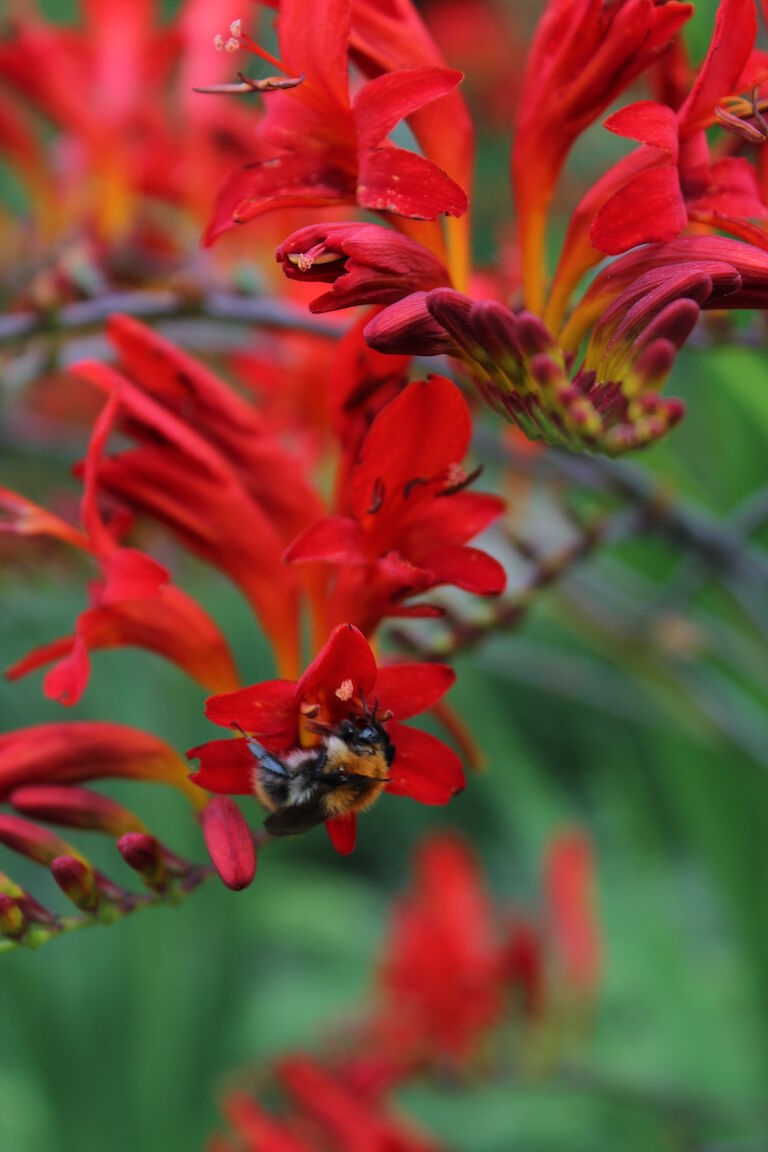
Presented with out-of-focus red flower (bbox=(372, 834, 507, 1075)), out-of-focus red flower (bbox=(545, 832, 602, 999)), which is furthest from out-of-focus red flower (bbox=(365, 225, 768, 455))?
out-of-focus red flower (bbox=(545, 832, 602, 999))

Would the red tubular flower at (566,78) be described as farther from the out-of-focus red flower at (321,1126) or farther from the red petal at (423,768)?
the out-of-focus red flower at (321,1126)

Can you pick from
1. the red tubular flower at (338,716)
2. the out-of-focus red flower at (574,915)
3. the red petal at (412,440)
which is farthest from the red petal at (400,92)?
the out-of-focus red flower at (574,915)

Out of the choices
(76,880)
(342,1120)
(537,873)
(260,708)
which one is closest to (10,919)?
(76,880)

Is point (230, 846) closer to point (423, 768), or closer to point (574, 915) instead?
point (423, 768)

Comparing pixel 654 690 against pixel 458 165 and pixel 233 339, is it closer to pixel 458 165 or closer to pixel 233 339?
pixel 233 339

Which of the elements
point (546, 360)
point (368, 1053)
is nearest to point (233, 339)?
point (546, 360)

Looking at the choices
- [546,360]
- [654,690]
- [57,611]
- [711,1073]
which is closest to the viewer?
[546,360]
